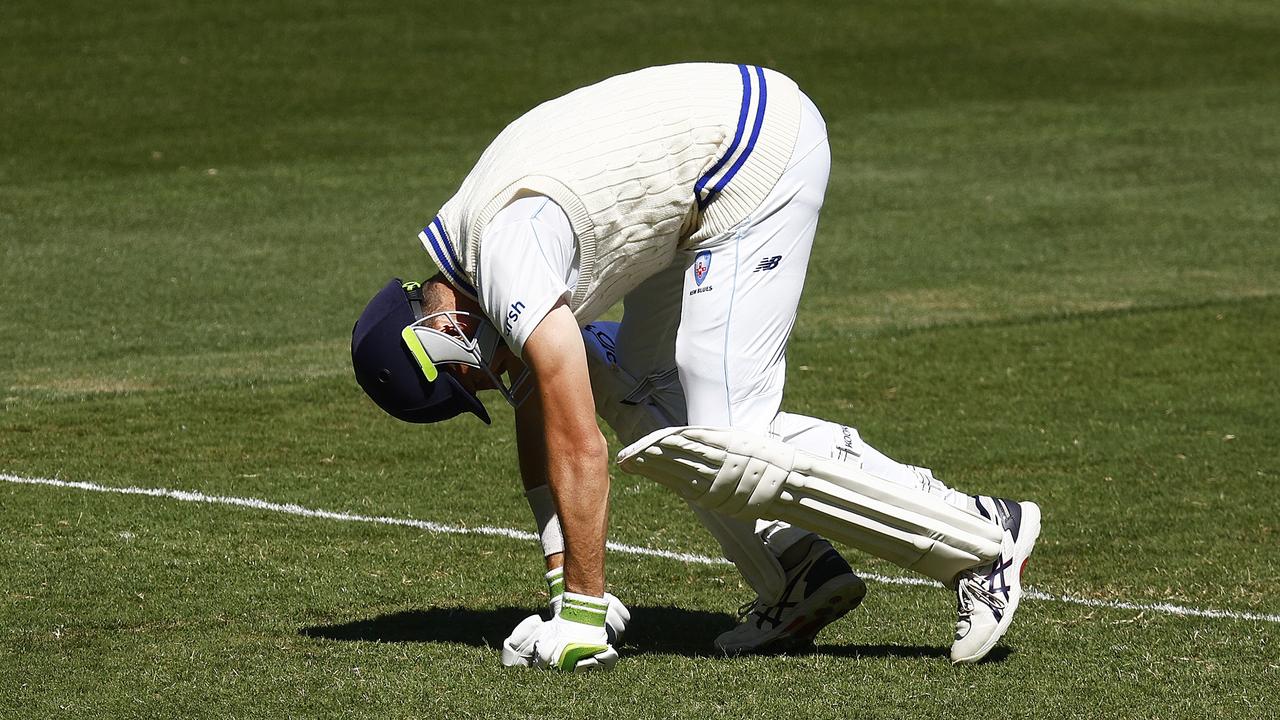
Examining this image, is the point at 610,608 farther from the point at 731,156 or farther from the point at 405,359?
the point at 731,156

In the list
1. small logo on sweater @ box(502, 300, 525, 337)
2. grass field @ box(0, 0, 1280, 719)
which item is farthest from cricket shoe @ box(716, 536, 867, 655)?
small logo on sweater @ box(502, 300, 525, 337)

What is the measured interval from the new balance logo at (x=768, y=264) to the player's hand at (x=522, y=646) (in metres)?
1.21

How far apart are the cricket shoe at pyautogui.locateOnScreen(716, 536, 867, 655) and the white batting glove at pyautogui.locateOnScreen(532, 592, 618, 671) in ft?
1.81

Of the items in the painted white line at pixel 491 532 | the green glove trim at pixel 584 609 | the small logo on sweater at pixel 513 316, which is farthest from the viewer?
the painted white line at pixel 491 532

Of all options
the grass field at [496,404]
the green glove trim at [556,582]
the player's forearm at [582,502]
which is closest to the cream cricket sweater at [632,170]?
the player's forearm at [582,502]

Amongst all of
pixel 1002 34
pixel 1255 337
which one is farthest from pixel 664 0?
pixel 1255 337

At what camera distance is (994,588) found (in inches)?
206

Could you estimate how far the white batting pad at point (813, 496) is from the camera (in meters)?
4.95

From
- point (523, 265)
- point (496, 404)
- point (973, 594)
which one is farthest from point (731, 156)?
point (496, 404)

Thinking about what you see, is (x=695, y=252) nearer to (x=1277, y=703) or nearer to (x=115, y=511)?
(x=1277, y=703)

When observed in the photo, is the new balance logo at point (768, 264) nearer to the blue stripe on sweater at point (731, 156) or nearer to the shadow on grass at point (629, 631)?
the blue stripe on sweater at point (731, 156)

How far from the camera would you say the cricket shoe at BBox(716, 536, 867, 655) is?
545 centimetres

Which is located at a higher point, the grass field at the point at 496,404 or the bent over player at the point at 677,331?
the bent over player at the point at 677,331

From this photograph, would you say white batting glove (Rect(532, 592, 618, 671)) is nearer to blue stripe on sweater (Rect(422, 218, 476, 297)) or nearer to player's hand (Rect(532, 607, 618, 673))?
player's hand (Rect(532, 607, 618, 673))
